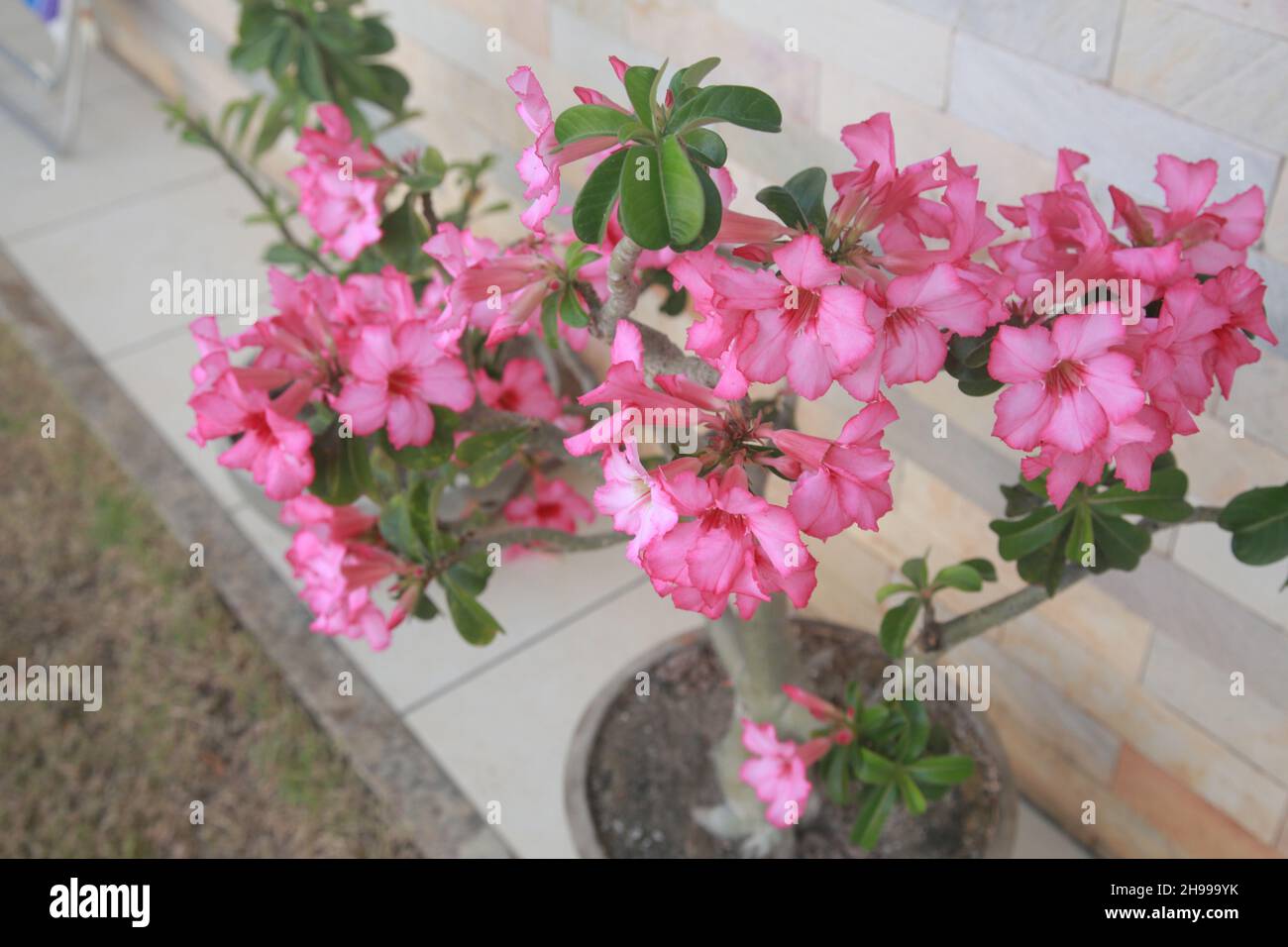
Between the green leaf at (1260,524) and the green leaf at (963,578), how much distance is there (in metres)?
0.24

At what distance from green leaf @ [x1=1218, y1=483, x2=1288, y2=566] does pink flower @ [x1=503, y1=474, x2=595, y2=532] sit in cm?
120

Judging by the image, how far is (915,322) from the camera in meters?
0.80

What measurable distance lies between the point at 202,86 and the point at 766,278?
324 cm

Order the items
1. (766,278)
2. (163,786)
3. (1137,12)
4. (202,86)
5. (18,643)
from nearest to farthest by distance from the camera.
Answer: (766,278)
(1137,12)
(163,786)
(18,643)
(202,86)

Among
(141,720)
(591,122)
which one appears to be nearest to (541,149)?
(591,122)

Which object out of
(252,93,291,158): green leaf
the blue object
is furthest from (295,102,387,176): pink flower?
the blue object

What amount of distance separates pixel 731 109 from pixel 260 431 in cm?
54

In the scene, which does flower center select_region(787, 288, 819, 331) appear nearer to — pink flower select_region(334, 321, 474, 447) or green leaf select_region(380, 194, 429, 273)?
pink flower select_region(334, 321, 474, 447)

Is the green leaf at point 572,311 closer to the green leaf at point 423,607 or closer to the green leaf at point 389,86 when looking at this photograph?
the green leaf at point 423,607

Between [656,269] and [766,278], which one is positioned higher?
[766,278]
